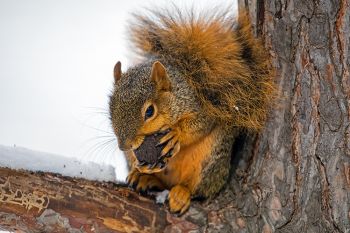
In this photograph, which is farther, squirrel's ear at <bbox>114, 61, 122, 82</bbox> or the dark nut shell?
squirrel's ear at <bbox>114, 61, 122, 82</bbox>

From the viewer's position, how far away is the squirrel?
1257mm

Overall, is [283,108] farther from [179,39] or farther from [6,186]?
[6,186]

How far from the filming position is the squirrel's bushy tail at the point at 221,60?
4.18 feet

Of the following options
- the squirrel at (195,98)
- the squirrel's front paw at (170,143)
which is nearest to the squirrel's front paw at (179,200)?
the squirrel at (195,98)

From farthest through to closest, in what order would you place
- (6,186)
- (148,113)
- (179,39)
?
(179,39)
(148,113)
(6,186)

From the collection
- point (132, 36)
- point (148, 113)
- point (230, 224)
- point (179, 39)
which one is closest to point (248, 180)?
point (230, 224)

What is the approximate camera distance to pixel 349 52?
3.84 feet

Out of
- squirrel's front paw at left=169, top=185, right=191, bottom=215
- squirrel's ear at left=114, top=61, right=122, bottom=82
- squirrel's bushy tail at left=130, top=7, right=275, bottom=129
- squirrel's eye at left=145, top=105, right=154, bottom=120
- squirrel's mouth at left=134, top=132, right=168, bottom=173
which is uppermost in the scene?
squirrel's bushy tail at left=130, top=7, right=275, bottom=129

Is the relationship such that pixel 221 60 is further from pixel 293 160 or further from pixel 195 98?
pixel 293 160

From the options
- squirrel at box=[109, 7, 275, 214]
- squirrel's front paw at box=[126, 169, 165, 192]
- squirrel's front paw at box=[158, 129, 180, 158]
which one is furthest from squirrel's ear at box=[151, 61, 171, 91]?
squirrel's front paw at box=[126, 169, 165, 192]

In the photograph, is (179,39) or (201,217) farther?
(179,39)

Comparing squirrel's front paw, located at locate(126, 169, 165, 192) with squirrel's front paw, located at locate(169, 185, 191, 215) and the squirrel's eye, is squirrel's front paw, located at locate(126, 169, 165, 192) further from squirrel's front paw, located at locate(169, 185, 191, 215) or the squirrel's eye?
the squirrel's eye

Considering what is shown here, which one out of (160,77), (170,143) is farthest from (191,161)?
(160,77)

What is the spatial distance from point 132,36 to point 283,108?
509 mm
